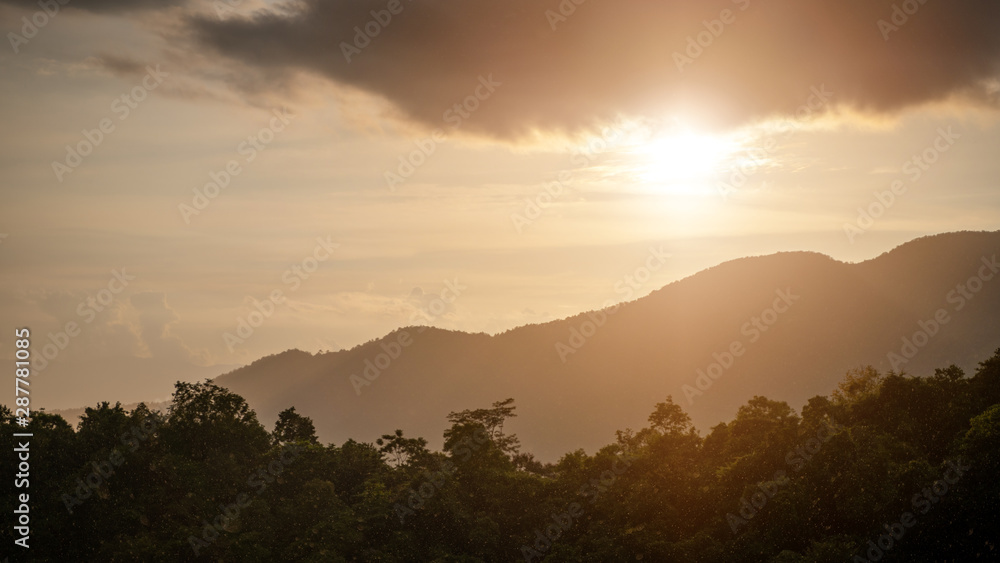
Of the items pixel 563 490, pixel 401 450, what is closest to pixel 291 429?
pixel 401 450

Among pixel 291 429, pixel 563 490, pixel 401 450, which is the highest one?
pixel 291 429

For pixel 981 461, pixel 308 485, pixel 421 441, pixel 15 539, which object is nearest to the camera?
pixel 981 461

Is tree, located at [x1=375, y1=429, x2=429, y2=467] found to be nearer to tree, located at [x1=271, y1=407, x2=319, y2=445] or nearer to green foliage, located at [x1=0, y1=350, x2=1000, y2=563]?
green foliage, located at [x1=0, y1=350, x2=1000, y2=563]

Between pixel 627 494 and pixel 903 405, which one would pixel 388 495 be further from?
pixel 903 405

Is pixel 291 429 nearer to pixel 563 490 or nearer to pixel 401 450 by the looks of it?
pixel 401 450

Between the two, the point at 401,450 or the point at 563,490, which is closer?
the point at 563,490

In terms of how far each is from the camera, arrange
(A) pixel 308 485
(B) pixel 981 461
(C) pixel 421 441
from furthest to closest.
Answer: (C) pixel 421 441 < (A) pixel 308 485 < (B) pixel 981 461

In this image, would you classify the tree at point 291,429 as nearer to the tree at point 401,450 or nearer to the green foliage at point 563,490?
the tree at point 401,450

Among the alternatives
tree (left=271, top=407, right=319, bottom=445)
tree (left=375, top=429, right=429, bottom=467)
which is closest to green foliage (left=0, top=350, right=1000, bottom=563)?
tree (left=375, top=429, right=429, bottom=467)

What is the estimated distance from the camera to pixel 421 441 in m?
63.5

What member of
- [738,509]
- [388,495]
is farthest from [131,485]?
[738,509]

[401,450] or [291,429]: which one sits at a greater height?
[291,429]

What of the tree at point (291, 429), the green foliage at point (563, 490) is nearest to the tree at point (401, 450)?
the green foliage at point (563, 490)

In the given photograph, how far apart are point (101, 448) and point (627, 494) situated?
35491 mm
